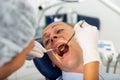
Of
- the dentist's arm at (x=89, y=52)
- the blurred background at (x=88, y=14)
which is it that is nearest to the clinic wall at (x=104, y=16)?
the blurred background at (x=88, y=14)

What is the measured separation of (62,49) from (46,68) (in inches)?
7.5

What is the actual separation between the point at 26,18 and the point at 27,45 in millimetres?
110

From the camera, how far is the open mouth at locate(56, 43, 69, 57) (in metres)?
1.76

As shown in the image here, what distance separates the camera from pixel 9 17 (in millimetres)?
961

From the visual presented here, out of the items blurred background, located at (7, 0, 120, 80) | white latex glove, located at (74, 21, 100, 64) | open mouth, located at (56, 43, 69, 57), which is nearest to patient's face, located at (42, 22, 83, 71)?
open mouth, located at (56, 43, 69, 57)

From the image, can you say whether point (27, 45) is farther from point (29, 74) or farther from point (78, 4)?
point (78, 4)

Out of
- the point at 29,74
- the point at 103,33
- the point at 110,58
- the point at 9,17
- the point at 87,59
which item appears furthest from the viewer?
the point at 103,33

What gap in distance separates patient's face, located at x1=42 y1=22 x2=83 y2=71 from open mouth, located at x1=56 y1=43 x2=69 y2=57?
0.02 meters

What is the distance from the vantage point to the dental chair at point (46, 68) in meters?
1.81

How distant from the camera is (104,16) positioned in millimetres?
2859

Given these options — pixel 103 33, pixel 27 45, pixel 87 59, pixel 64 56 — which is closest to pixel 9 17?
pixel 27 45

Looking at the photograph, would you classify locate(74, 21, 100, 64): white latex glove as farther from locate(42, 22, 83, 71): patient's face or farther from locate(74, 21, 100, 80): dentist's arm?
locate(42, 22, 83, 71): patient's face

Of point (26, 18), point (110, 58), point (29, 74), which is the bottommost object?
point (29, 74)

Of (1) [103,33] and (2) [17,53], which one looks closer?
(2) [17,53]
